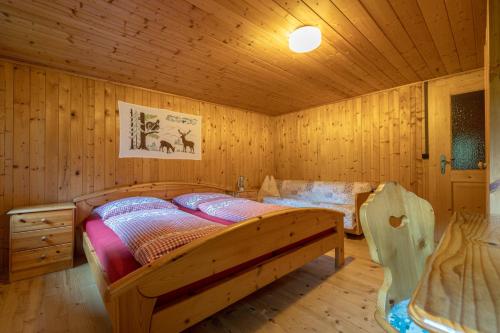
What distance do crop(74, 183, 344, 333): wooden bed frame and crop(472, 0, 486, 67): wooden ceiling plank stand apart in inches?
75.6

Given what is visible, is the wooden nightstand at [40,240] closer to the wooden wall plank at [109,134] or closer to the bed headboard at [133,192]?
the bed headboard at [133,192]

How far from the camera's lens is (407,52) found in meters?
2.29

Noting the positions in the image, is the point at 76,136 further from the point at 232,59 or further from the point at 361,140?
the point at 361,140

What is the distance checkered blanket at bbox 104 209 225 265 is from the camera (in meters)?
1.35

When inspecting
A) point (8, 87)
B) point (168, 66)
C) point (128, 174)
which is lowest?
point (128, 174)

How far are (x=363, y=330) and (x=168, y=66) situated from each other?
2.87 meters

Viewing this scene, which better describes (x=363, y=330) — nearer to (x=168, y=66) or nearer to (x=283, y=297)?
(x=283, y=297)

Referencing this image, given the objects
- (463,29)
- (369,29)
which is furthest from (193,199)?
(463,29)

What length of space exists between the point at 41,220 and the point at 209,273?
1.93m

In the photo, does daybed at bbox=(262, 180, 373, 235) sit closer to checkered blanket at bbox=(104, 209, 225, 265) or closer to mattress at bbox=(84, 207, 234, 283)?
checkered blanket at bbox=(104, 209, 225, 265)

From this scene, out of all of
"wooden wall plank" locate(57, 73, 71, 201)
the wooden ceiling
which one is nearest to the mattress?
"wooden wall plank" locate(57, 73, 71, 201)

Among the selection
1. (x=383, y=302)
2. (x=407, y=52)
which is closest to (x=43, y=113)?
(x=383, y=302)

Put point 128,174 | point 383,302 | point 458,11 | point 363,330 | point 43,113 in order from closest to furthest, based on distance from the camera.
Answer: point 383,302 → point 363,330 → point 458,11 → point 43,113 → point 128,174

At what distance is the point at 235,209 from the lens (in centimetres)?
235
